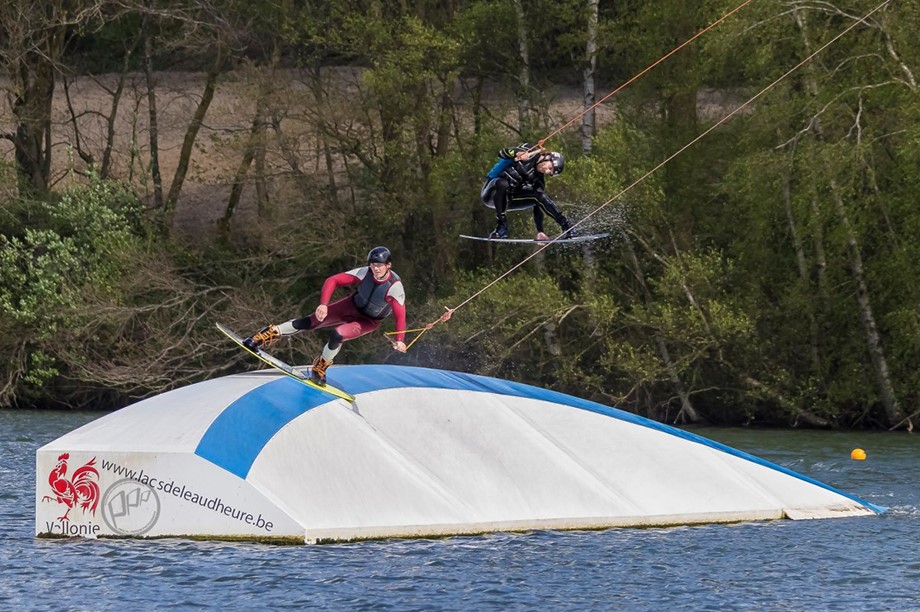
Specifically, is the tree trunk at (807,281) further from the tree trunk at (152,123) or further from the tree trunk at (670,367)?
the tree trunk at (152,123)

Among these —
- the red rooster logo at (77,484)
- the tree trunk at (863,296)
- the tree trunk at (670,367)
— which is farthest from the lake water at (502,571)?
the tree trunk at (670,367)

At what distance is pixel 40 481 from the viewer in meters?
16.8

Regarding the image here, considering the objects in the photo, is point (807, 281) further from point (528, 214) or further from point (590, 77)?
point (590, 77)

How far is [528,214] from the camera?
3509cm

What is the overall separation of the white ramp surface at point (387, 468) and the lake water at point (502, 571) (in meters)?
0.29

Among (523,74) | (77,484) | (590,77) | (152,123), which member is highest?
(523,74)

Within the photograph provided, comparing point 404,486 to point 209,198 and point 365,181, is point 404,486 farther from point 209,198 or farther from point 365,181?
point 209,198

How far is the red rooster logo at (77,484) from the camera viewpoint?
1658cm

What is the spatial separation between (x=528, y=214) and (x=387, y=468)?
1838 centimetres

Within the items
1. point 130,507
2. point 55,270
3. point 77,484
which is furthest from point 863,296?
point 77,484

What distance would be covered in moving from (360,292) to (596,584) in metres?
4.56

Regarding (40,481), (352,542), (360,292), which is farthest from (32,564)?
(360,292)

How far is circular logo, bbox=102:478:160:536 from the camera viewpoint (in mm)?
16500

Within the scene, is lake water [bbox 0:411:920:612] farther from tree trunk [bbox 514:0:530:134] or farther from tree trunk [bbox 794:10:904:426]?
tree trunk [bbox 514:0:530:134]
